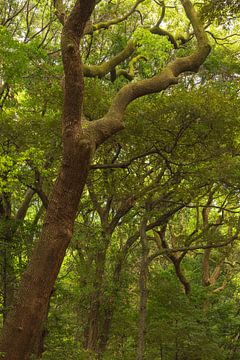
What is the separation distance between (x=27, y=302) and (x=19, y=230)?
4.73 metres

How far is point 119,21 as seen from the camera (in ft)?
39.5

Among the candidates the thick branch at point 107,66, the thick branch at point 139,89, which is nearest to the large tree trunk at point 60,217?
the thick branch at point 139,89

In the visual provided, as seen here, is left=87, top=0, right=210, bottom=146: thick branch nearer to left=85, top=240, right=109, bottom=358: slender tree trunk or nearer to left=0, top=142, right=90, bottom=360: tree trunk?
left=0, top=142, right=90, bottom=360: tree trunk

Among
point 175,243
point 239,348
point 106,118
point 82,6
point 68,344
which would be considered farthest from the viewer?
point 175,243

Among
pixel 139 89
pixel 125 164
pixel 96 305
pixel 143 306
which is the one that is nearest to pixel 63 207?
pixel 125 164

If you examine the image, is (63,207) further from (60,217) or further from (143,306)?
(143,306)

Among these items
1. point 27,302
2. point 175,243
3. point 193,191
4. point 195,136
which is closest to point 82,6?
point 27,302

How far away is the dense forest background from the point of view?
9.21m

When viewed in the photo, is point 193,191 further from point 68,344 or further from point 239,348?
point 239,348

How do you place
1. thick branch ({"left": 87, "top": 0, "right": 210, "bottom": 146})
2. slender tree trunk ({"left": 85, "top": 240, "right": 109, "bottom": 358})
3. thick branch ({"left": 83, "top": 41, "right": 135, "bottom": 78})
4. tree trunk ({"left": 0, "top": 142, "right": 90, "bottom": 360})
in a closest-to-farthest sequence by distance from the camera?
tree trunk ({"left": 0, "top": 142, "right": 90, "bottom": 360})
thick branch ({"left": 87, "top": 0, "right": 210, "bottom": 146})
thick branch ({"left": 83, "top": 41, "right": 135, "bottom": 78})
slender tree trunk ({"left": 85, "top": 240, "right": 109, "bottom": 358})

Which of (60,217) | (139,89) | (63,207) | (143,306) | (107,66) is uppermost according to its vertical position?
(107,66)

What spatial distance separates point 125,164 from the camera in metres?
7.58

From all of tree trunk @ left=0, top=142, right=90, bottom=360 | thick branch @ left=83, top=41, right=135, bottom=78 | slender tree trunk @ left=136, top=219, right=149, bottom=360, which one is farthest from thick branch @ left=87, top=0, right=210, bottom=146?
Result: slender tree trunk @ left=136, top=219, right=149, bottom=360

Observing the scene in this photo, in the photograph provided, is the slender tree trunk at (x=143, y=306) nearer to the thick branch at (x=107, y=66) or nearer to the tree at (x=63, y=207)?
the thick branch at (x=107, y=66)
